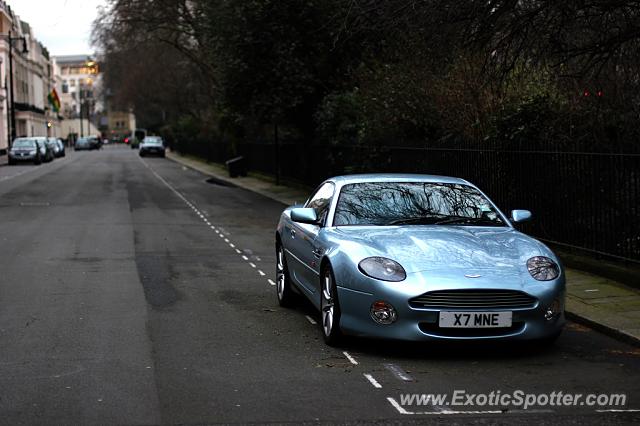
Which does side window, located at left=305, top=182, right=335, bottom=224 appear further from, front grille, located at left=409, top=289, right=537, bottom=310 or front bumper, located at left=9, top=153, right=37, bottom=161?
front bumper, located at left=9, top=153, right=37, bottom=161

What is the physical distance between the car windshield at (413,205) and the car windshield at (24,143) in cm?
5334

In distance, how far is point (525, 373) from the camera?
6.90 meters

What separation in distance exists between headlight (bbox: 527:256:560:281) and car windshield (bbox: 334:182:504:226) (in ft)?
3.29

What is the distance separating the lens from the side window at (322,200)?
29.5 feet

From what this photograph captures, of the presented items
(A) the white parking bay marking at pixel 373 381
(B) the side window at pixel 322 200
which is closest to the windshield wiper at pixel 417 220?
(B) the side window at pixel 322 200

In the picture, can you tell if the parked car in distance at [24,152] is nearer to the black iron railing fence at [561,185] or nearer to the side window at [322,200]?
the black iron railing fence at [561,185]

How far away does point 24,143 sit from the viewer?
194 feet

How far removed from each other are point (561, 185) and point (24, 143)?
51.5 metres

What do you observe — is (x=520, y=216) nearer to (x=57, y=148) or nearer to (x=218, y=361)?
(x=218, y=361)

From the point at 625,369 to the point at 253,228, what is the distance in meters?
12.9

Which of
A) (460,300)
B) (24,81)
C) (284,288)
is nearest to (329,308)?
(460,300)

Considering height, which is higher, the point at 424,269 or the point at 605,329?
the point at 424,269

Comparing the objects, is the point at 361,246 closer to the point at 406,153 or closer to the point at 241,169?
the point at 406,153

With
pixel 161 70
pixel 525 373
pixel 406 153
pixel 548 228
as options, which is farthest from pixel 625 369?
pixel 161 70
